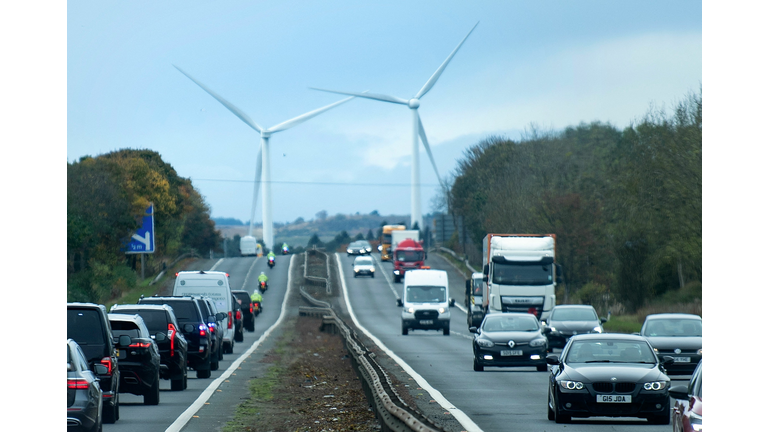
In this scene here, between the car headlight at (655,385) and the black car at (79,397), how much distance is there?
24.8 ft

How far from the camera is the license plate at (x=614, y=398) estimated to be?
1616cm

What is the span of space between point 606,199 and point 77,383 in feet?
209

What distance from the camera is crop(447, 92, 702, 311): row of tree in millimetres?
46312

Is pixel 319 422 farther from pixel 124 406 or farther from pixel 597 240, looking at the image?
pixel 597 240

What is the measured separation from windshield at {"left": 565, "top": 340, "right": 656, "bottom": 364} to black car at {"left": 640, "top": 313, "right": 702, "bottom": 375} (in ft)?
24.9

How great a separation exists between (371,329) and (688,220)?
17624 millimetres

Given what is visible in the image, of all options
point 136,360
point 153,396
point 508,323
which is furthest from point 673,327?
point 136,360

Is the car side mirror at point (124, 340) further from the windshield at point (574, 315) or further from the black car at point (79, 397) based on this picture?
the windshield at point (574, 315)

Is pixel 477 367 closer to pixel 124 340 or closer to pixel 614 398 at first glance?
pixel 124 340

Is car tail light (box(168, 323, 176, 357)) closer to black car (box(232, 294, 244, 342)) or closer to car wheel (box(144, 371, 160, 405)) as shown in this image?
car wheel (box(144, 371, 160, 405))

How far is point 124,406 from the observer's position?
20.0 meters

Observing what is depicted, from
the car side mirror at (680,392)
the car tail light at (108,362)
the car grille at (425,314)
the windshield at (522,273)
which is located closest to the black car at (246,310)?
the car grille at (425,314)

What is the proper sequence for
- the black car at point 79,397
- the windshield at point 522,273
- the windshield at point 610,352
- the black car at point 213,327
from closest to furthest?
the black car at point 79,397 < the windshield at point 610,352 < the black car at point 213,327 < the windshield at point 522,273
